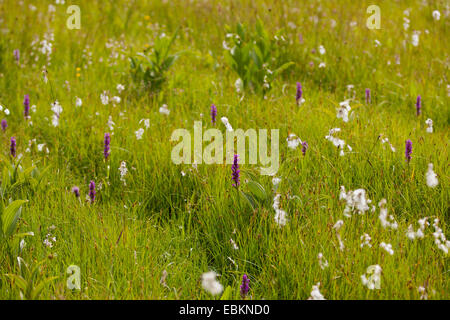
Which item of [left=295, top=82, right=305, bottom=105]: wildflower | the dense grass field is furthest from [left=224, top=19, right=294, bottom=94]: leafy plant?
[left=295, top=82, right=305, bottom=105]: wildflower

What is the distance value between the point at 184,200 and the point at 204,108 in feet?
4.79

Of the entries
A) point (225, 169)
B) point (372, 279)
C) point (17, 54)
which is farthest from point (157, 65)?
point (372, 279)

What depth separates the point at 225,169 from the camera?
3168 mm

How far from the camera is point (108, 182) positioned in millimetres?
3283

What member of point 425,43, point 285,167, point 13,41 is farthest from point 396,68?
point 13,41

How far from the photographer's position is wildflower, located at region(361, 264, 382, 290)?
1.96 m

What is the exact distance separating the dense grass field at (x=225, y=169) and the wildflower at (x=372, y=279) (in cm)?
1

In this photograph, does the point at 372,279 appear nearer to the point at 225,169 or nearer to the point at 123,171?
the point at 225,169

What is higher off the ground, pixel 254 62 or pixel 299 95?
pixel 254 62

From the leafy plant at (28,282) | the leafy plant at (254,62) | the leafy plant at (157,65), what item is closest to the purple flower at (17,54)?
the leafy plant at (157,65)

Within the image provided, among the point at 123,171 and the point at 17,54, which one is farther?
the point at 17,54

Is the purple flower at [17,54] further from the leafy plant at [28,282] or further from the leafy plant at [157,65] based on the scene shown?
the leafy plant at [28,282]

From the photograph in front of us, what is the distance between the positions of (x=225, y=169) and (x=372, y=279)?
1.32m

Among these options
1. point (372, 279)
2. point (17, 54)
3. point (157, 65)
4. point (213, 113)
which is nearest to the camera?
point (372, 279)
